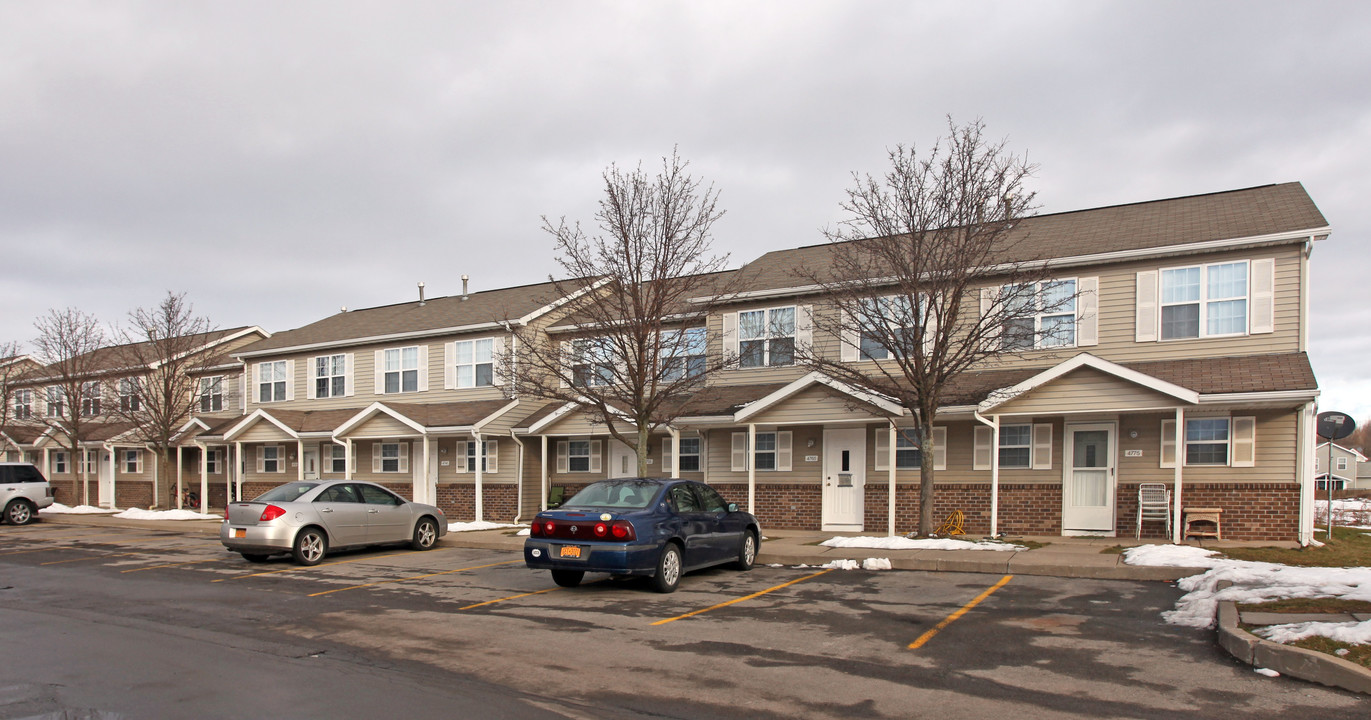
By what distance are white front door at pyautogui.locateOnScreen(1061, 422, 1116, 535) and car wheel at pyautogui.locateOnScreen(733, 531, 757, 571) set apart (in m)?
7.05

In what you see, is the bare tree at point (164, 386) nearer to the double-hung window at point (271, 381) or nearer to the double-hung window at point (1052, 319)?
the double-hung window at point (271, 381)

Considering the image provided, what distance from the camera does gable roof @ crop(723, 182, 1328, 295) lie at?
1612 centimetres

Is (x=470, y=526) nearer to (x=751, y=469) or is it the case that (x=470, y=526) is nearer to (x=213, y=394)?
(x=751, y=469)

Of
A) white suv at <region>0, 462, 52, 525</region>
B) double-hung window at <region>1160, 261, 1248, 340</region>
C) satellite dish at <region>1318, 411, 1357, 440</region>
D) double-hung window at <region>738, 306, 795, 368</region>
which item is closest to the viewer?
satellite dish at <region>1318, 411, 1357, 440</region>

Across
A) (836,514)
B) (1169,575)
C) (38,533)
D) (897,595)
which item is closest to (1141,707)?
(897,595)

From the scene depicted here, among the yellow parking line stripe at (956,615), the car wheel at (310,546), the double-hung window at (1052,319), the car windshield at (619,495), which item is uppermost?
the double-hung window at (1052,319)

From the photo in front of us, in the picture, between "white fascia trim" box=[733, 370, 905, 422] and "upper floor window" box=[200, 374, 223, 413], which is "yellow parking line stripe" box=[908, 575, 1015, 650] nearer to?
"white fascia trim" box=[733, 370, 905, 422]

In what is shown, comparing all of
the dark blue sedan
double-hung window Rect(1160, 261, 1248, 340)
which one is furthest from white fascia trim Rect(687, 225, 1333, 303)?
the dark blue sedan

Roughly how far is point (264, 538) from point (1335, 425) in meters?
17.5

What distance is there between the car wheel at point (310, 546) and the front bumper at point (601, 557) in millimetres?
5291

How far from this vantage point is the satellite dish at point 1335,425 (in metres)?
14.6

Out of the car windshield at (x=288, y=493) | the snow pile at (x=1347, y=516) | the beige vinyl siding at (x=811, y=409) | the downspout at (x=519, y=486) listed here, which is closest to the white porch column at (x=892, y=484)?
the beige vinyl siding at (x=811, y=409)

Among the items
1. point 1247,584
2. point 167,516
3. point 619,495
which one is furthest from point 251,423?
point 1247,584

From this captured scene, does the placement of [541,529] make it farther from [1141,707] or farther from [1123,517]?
[1123,517]
